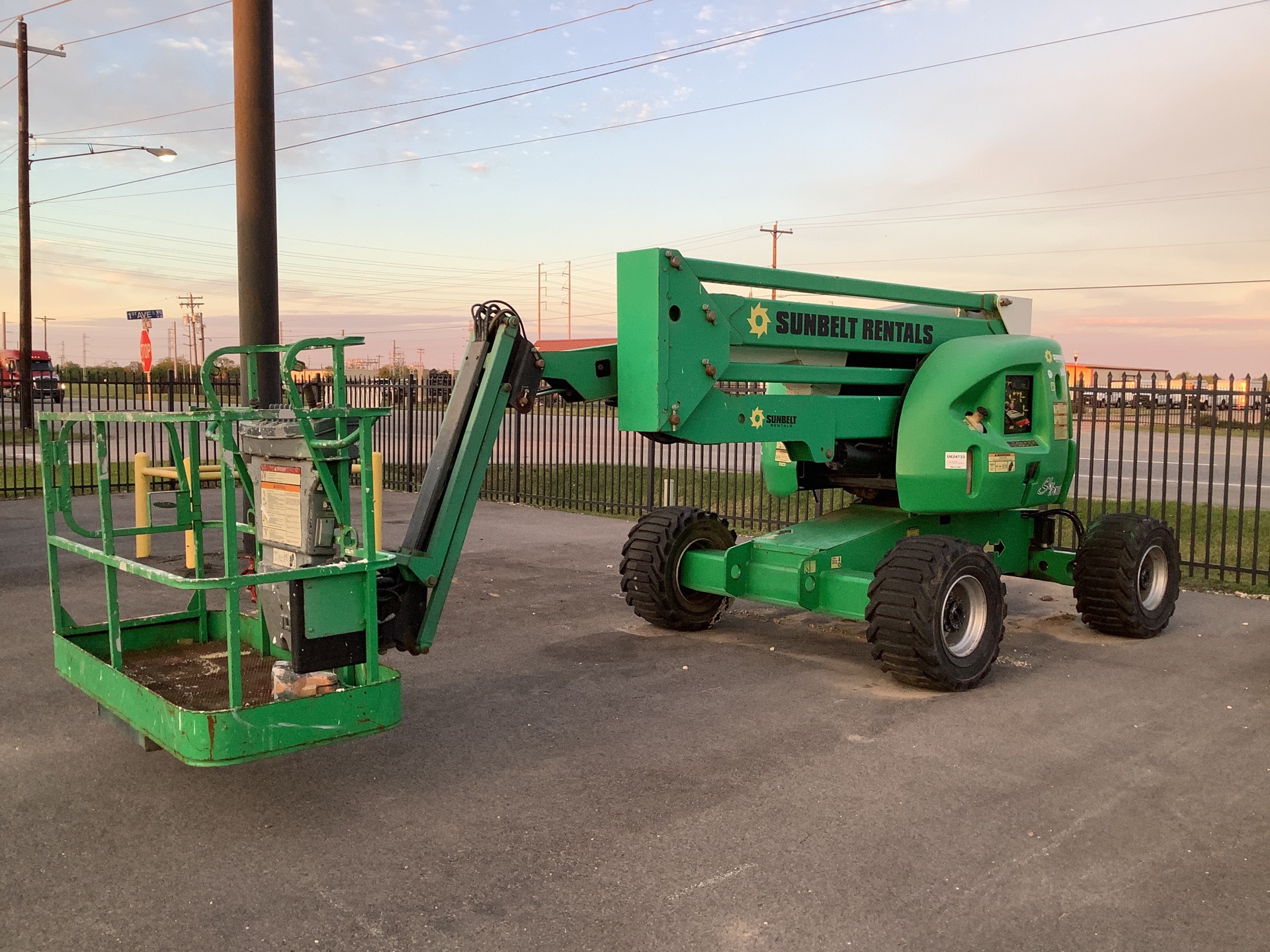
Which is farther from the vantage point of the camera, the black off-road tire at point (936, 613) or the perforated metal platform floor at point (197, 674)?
the black off-road tire at point (936, 613)

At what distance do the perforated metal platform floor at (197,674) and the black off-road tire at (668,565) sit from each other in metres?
3.01

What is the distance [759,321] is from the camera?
6.54 meters

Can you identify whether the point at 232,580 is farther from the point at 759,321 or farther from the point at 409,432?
the point at 409,432

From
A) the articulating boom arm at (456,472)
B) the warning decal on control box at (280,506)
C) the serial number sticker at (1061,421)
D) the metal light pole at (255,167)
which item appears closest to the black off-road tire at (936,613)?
the serial number sticker at (1061,421)

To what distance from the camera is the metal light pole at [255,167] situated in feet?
25.8

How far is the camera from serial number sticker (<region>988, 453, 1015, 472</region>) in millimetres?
7160

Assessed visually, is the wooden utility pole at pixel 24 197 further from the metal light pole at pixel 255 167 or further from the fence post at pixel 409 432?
the metal light pole at pixel 255 167

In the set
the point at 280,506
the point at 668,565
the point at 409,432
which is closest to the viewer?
the point at 280,506

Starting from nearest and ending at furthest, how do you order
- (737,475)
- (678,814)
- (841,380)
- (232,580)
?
(232,580)
(678,814)
(841,380)
(737,475)

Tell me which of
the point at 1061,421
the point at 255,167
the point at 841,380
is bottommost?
the point at 1061,421

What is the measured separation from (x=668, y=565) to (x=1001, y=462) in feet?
8.01

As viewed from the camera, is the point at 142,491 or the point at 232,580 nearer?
the point at 232,580

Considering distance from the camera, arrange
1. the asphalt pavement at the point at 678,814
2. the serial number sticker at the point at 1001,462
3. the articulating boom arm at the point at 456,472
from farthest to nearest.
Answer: the serial number sticker at the point at 1001,462 < the articulating boom arm at the point at 456,472 < the asphalt pavement at the point at 678,814

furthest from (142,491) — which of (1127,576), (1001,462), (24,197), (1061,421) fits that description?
(24,197)
